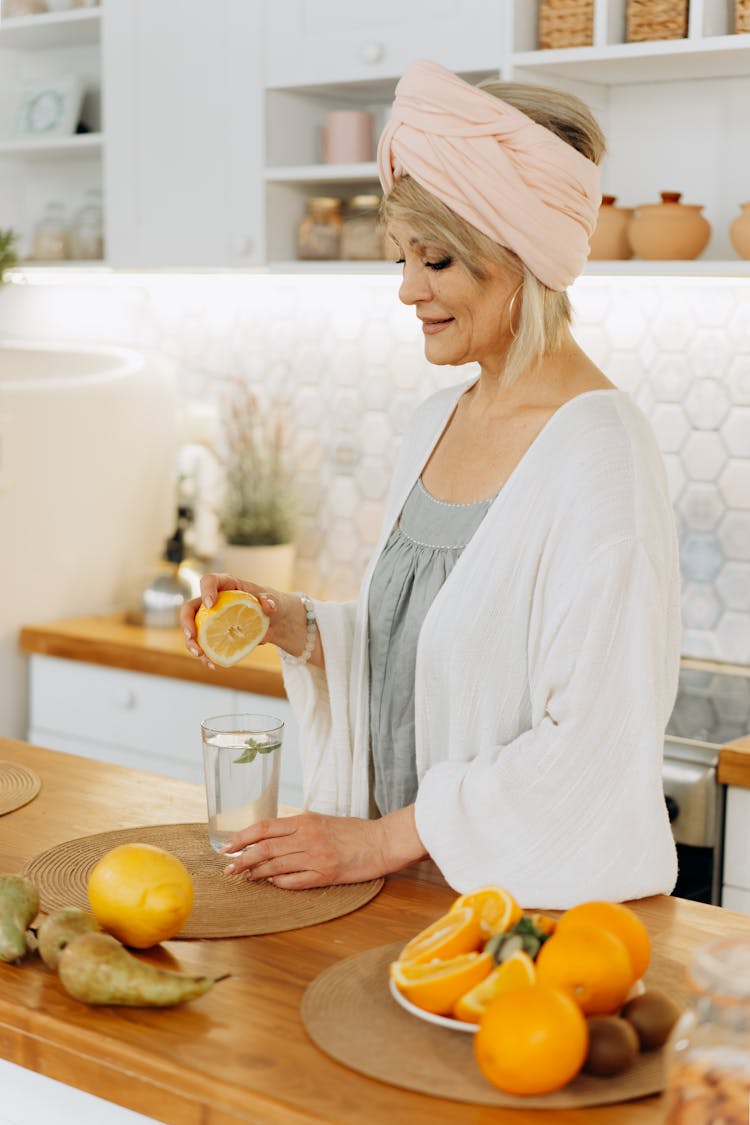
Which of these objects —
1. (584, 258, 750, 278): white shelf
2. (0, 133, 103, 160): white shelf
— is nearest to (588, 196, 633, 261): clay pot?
(584, 258, 750, 278): white shelf

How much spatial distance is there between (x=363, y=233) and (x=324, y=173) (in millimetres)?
135

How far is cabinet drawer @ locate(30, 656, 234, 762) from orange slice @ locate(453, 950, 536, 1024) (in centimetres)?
181

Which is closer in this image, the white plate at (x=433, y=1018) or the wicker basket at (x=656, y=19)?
the white plate at (x=433, y=1018)

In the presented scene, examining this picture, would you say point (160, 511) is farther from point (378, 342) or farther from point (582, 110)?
point (582, 110)

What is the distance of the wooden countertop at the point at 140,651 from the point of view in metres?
2.77

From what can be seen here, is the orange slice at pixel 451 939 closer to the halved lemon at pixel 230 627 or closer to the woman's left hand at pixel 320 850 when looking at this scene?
the woman's left hand at pixel 320 850

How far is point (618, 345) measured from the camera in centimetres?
285

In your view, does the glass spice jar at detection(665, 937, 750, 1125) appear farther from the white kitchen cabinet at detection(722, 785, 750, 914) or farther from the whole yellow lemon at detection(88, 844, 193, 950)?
the white kitchen cabinet at detection(722, 785, 750, 914)

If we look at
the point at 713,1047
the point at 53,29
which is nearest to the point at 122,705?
the point at 53,29

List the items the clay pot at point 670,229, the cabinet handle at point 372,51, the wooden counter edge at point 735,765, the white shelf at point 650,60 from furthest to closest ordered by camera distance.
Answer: the cabinet handle at point 372,51, the clay pot at point 670,229, the white shelf at point 650,60, the wooden counter edge at point 735,765

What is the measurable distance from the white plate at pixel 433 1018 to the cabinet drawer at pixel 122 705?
1741 millimetres

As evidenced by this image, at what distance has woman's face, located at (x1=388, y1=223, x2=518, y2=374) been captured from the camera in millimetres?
1644

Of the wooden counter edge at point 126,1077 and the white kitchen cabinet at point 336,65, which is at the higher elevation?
the white kitchen cabinet at point 336,65

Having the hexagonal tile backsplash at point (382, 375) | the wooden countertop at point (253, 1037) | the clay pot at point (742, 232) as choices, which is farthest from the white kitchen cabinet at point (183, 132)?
the wooden countertop at point (253, 1037)
